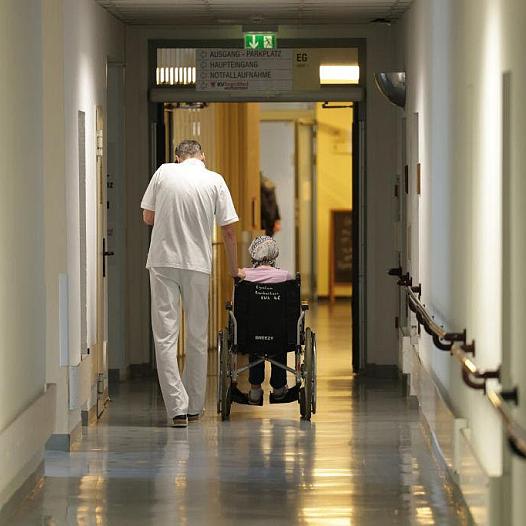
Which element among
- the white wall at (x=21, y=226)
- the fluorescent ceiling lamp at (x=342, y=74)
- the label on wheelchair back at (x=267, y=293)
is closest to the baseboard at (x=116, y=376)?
the label on wheelchair back at (x=267, y=293)

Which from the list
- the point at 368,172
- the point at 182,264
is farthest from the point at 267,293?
the point at 368,172

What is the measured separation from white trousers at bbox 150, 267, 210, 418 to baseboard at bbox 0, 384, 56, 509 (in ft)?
4.72

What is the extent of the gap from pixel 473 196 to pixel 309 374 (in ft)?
10.0

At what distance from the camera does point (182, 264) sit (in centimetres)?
875

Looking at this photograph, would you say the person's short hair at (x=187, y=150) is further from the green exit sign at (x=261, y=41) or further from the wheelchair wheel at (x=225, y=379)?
the green exit sign at (x=261, y=41)

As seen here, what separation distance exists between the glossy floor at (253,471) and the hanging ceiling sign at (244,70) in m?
2.50

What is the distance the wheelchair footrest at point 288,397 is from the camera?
9198 mm

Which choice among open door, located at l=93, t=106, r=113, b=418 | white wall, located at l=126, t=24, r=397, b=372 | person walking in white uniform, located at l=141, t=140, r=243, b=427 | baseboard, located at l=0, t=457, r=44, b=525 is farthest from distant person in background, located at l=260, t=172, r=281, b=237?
baseboard, located at l=0, t=457, r=44, b=525

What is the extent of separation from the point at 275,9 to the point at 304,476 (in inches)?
167

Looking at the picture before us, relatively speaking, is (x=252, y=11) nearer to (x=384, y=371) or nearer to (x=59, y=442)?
(x=384, y=371)

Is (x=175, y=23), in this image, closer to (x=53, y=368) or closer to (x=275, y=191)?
(x=53, y=368)

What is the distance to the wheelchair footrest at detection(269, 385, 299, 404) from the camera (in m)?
9.20

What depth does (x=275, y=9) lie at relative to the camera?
10.2 metres

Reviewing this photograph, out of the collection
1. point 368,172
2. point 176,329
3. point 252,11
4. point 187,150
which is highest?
point 252,11
